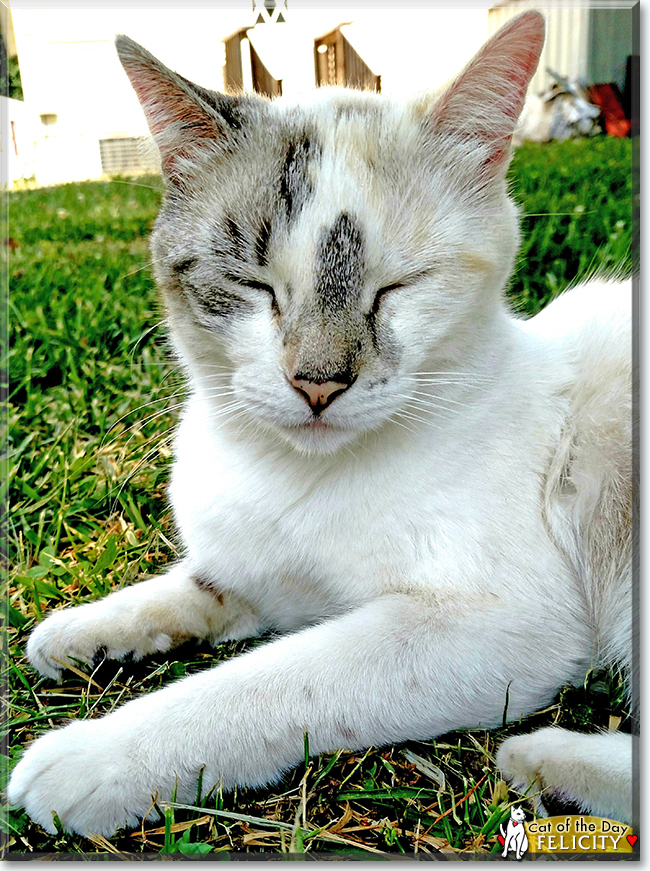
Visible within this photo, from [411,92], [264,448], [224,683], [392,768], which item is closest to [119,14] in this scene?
[411,92]

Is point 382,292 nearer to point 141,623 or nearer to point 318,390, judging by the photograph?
point 318,390

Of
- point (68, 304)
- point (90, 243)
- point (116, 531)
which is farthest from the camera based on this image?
point (90, 243)

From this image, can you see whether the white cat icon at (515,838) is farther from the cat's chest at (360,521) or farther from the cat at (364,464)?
the cat's chest at (360,521)

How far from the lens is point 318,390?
3.91ft

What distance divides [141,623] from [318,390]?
651mm

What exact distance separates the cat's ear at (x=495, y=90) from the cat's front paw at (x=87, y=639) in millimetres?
1103

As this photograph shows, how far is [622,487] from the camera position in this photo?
1381 millimetres

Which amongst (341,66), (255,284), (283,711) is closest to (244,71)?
(341,66)

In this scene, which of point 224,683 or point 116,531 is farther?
point 116,531

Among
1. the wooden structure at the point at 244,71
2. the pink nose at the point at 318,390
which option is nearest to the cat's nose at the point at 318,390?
the pink nose at the point at 318,390

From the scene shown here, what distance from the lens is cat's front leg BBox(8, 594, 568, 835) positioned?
3.80 ft

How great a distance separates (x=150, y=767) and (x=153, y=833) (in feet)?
0.31

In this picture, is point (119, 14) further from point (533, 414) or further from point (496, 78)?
point (533, 414)

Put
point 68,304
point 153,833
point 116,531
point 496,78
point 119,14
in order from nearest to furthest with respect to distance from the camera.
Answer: point 153,833 → point 496,78 → point 119,14 → point 116,531 → point 68,304
